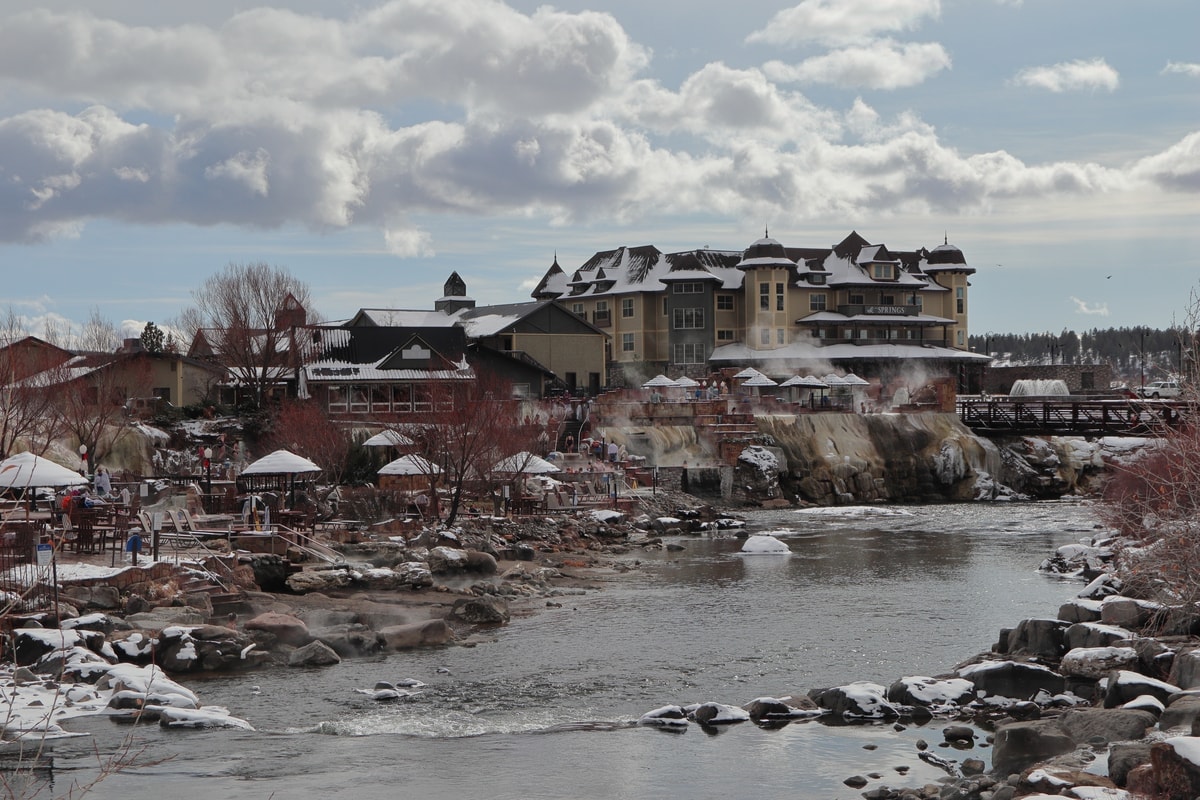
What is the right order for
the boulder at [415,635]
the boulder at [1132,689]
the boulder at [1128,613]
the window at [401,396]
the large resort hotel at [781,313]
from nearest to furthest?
the boulder at [1132,689] < the boulder at [1128,613] < the boulder at [415,635] < the window at [401,396] < the large resort hotel at [781,313]

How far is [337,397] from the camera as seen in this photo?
64688 mm

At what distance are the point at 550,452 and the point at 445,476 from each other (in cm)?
1271

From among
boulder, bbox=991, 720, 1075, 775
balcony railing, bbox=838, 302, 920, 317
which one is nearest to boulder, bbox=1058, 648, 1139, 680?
boulder, bbox=991, 720, 1075, 775

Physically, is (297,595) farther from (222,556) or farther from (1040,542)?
(1040,542)

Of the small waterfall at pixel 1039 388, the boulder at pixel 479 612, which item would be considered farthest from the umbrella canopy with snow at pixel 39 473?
the small waterfall at pixel 1039 388

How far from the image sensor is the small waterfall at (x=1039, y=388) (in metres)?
96.6

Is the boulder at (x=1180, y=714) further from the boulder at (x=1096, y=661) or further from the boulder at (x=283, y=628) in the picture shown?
the boulder at (x=283, y=628)

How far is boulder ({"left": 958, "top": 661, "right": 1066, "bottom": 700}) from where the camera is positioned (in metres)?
19.7

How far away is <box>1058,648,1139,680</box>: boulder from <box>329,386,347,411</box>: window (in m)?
48.1

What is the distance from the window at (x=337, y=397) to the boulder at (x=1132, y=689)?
50.1m

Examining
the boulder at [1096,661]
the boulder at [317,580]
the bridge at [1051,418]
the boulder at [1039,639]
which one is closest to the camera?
the boulder at [1096,661]

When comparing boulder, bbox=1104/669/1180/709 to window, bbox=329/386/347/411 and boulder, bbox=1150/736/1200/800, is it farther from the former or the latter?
window, bbox=329/386/347/411

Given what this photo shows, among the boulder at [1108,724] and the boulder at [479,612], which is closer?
the boulder at [1108,724]

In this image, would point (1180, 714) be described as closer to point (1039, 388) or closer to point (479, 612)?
point (479, 612)
